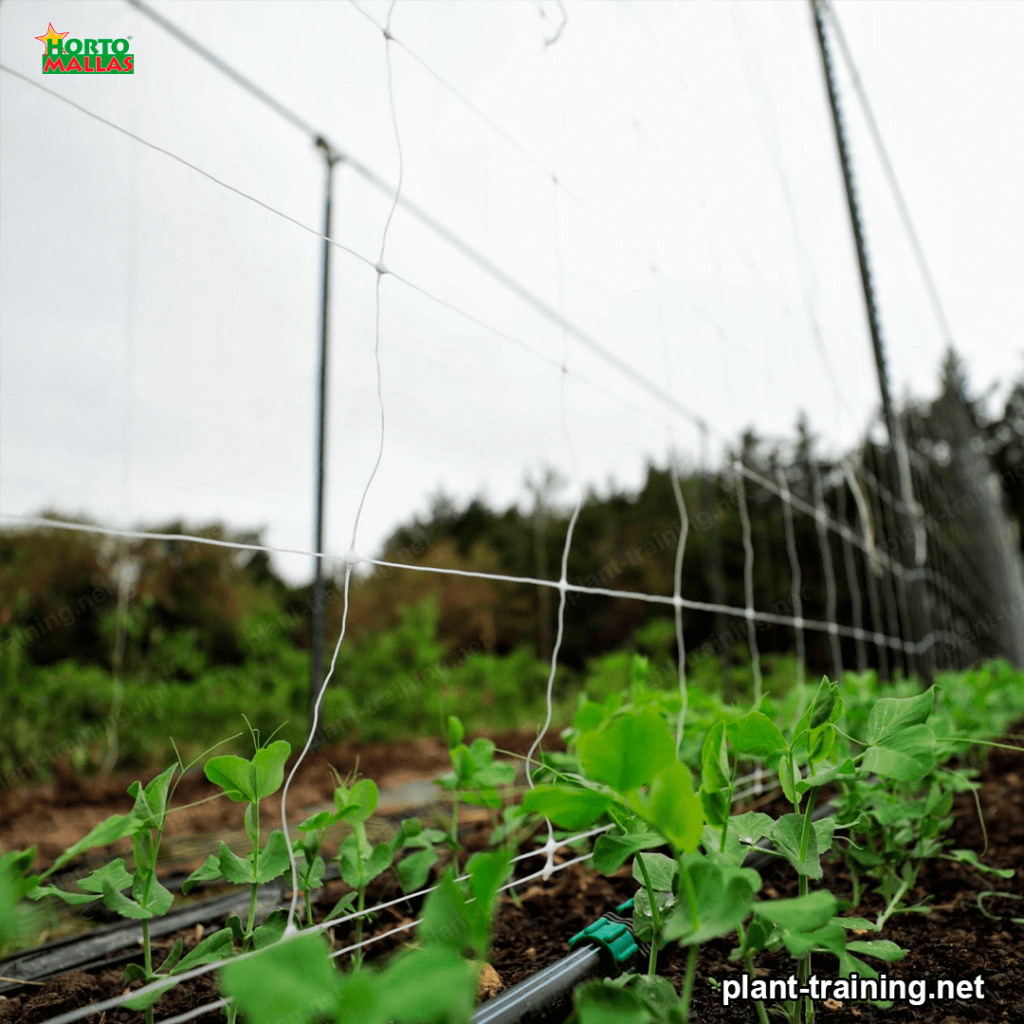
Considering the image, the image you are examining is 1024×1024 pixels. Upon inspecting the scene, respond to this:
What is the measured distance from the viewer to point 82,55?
0.85m

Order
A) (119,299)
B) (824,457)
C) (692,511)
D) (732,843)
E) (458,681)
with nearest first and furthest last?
1. (732,843)
2. (119,299)
3. (458,681)
4. (824,457)
5. (692,511)

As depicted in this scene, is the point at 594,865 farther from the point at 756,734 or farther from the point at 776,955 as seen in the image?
the point at 776,955

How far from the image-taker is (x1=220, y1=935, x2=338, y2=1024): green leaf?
236 millimetres

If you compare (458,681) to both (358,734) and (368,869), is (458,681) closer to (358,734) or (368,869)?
(358,734)

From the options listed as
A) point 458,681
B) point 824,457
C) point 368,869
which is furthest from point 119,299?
point 824,457

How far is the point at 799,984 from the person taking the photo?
1.60ft

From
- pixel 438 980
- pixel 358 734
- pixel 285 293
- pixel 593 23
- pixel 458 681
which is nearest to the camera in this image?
pixel 438 980

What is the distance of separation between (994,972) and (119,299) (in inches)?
92.9

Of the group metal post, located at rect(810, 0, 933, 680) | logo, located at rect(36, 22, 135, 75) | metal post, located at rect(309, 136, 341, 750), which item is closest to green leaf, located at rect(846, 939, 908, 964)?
metal post, located at rect(309, 136, 341, 750)

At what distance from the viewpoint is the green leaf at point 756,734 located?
18.6 inches

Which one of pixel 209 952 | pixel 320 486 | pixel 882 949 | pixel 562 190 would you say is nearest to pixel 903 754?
pixel 882 949

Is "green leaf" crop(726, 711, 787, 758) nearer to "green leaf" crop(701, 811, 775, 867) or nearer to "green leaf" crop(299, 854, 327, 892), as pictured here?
"green leaf" crop(701, 811, 775, 867)

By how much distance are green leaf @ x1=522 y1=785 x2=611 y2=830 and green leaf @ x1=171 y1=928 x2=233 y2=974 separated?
0.24 metres

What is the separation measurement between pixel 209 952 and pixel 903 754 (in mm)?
476
